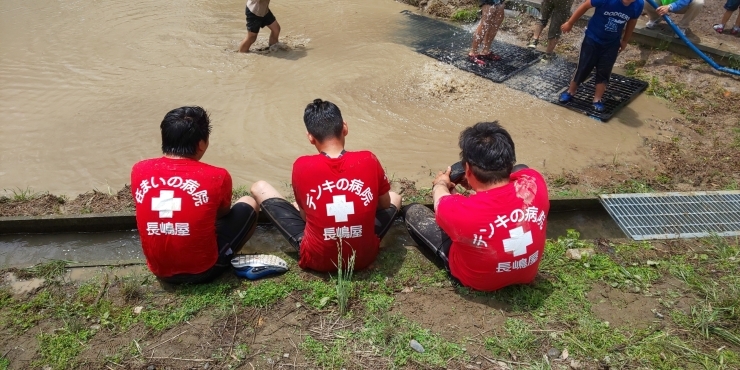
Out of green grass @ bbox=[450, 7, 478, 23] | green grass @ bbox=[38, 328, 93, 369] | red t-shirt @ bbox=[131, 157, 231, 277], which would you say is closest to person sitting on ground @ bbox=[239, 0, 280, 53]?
green grass @ bbox=[450, 7, 478, 23]

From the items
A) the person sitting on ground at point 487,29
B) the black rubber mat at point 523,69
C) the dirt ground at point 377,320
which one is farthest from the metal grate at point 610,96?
the dirt ground at point 377,320

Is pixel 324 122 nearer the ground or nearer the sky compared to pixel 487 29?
nearer the ground

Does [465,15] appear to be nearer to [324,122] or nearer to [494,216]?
[324,122]

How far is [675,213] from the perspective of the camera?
4.12 metres

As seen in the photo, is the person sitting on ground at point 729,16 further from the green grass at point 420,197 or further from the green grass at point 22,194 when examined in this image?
the green grass at point 22,194

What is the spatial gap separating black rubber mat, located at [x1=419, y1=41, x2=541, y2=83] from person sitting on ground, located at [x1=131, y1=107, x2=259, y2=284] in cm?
448

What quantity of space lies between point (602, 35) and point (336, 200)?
4160 mm

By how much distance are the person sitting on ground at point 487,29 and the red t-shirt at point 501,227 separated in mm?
4405

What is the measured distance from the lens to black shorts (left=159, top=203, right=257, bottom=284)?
321cm

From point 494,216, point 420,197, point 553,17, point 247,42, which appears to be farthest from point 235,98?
point 553,17

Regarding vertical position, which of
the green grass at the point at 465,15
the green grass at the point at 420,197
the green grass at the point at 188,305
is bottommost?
the green grass at the point at 188,305

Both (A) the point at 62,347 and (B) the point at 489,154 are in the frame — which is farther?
(B) the point at 489,154

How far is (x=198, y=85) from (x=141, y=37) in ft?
6.74

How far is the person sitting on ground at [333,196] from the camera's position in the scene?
3039mm
